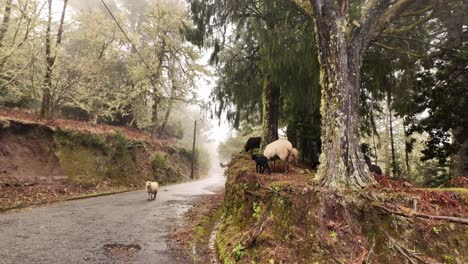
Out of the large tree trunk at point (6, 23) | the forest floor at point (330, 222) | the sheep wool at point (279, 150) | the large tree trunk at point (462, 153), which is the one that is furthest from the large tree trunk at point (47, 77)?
the large tree trunk at point (462, 153)

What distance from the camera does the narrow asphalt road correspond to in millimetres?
5900

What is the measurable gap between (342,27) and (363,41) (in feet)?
2.36

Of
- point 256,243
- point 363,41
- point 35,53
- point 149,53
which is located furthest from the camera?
point 149,53

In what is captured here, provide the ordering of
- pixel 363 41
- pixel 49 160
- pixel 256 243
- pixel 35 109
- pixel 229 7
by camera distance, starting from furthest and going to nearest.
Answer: pixel 35 109 < pixel 49 160 < pixel 229 7 < pixel 363 41 < pixel 256 243

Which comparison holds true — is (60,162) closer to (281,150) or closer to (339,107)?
(281,150)

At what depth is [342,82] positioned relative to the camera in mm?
6043

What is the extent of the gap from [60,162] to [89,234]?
923cm

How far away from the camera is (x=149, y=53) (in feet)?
81.4

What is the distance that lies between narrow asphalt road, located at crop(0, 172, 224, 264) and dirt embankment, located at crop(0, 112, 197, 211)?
2.22m

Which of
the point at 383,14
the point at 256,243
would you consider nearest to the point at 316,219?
the point at 256,243

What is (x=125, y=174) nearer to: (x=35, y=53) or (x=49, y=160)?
(x=49, y=160)

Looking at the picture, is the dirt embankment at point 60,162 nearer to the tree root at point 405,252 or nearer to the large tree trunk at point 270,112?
the large tree trunk at point 270,112

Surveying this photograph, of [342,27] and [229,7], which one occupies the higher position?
[229,7]

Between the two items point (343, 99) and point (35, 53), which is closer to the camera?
point (343, 99)
